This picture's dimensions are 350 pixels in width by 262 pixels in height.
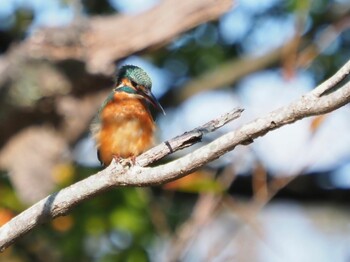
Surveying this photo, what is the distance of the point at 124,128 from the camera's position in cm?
378

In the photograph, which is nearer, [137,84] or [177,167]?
[177,167]

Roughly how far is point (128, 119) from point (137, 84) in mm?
145

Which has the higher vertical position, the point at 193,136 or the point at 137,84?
the point at 137,84

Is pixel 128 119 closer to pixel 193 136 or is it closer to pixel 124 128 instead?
pixel 124 128

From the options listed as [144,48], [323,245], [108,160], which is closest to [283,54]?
[144,48]

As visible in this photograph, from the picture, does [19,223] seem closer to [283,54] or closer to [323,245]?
[283,54]

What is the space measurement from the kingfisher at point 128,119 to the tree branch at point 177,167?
66 cm

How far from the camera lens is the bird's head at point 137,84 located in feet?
12.2

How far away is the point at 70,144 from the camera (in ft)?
21.2

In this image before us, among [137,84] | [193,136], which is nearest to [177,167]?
[193,136]

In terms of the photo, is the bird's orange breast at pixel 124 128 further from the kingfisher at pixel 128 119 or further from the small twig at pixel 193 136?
the small twig at pixel 193 136

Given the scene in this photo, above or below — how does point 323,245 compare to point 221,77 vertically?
above

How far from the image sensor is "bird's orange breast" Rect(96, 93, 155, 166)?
3684mm

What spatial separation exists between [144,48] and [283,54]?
827mm
